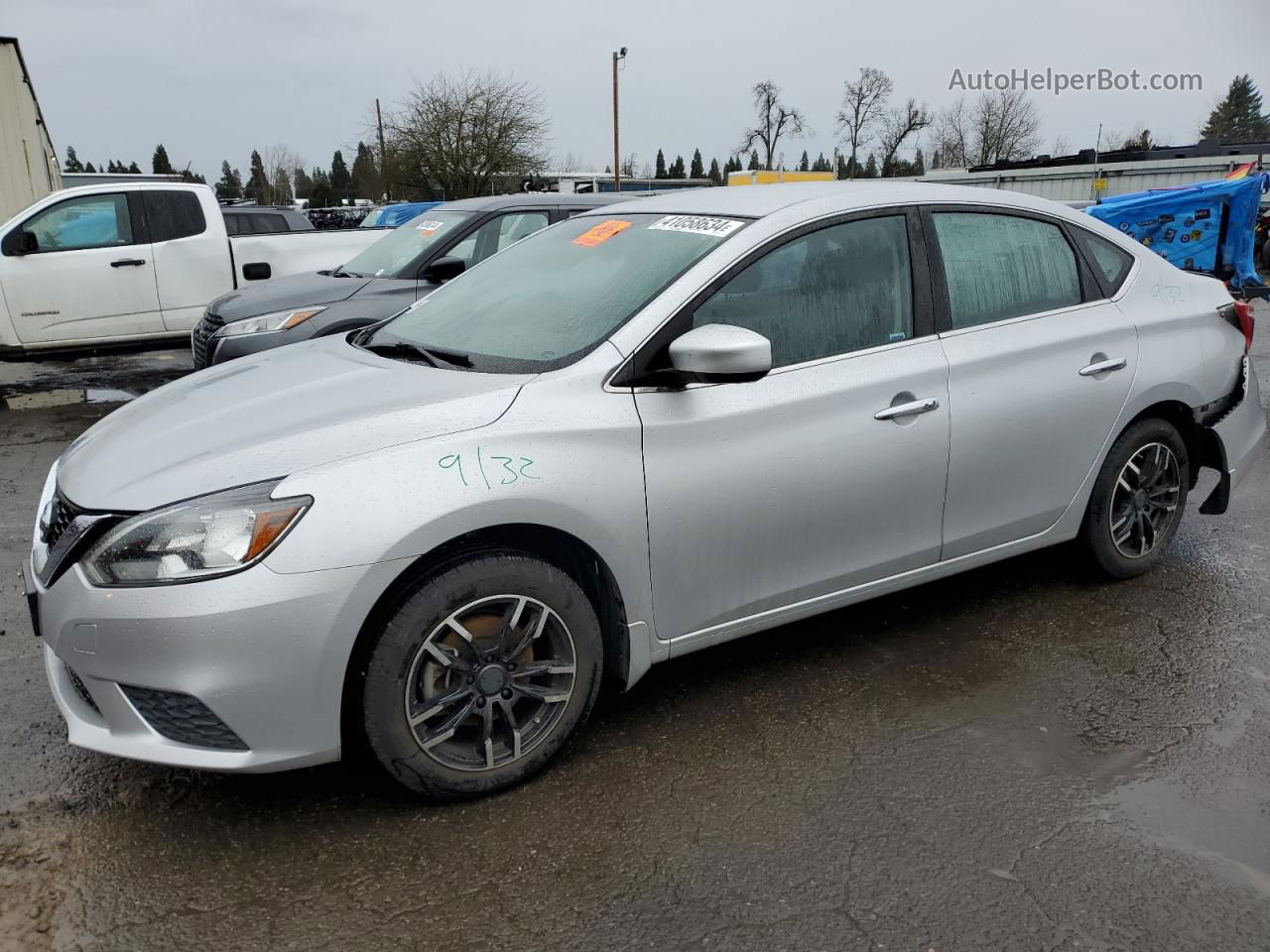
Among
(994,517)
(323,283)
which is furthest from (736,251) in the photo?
(323,283)

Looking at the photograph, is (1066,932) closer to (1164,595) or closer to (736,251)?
(736,251)

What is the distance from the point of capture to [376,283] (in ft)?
23.5

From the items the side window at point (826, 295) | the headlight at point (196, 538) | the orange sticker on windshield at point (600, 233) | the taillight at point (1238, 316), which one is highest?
the orange sticker on windshield at point (600, 233)

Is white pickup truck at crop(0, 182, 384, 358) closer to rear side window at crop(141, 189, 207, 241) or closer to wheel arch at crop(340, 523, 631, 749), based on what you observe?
Result: rear side window at crop(141, 189, 207, 241)

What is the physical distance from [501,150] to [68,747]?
39590 mm

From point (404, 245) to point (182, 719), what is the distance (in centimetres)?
580

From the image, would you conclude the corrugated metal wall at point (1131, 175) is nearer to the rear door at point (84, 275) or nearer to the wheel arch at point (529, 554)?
the rear door at point (84, 275)

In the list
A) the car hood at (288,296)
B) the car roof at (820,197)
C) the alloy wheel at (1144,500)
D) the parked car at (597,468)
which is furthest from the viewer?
the car hood at (288,296)

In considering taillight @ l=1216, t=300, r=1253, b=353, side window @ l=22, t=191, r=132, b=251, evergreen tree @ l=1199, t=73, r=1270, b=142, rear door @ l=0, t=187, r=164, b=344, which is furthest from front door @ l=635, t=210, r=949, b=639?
evergreen tree @ l=1199, t=73, r=1270, b=142

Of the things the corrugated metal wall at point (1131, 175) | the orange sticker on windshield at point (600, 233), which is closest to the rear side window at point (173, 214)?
the orange sticker on windshield at point (600, 233)

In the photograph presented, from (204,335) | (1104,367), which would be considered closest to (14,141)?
(204,335)

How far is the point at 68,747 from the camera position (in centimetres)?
309

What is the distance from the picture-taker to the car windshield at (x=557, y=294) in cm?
309

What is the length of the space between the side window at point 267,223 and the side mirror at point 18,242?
8.02 meters
